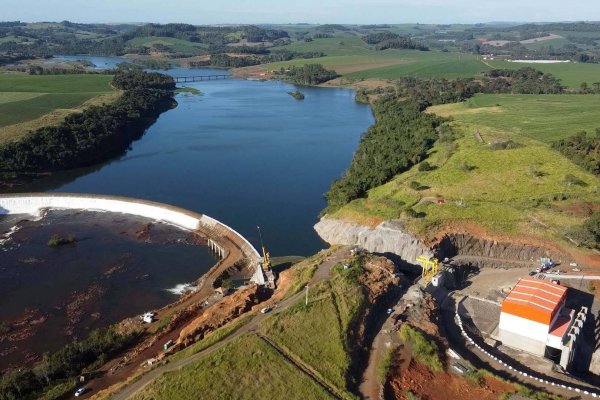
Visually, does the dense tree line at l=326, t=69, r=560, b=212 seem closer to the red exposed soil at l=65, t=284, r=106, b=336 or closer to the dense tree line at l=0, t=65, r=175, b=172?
the red exposed soil at l=65, t=284, r=106, b=336

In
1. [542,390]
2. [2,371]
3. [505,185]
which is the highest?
[505,185]

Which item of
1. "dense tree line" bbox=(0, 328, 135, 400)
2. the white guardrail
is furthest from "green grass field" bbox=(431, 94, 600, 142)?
"dense tree line" bbox=(0, 328, 135, 400)

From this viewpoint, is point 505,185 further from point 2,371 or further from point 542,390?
point 2,371

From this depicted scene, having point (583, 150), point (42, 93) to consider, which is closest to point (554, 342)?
point (583, 150)

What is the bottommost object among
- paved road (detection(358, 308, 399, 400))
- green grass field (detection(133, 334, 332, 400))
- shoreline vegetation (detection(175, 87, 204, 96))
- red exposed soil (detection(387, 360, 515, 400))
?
red exposed soil (detection(387, 360, 515, 400))

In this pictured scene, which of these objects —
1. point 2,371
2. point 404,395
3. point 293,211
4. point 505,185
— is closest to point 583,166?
point 505,185

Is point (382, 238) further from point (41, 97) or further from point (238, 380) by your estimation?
point (41, 97)
